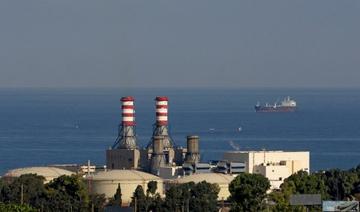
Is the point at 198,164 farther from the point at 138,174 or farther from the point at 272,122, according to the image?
the point at 272,122

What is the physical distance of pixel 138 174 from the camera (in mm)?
32781

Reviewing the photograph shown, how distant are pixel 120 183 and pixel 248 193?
6.65 m

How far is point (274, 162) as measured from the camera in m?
35.7

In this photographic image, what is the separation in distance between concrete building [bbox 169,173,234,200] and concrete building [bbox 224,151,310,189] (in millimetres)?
2068

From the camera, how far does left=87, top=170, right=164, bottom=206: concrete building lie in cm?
3144

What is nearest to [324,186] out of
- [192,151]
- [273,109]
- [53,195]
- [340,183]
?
[340,183]

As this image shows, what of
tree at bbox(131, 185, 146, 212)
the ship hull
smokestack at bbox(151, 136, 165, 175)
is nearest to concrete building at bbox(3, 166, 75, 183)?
tree at bbox(131, 185, 146, 212)

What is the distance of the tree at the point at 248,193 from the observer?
82.3ft

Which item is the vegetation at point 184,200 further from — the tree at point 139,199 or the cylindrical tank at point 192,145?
the cylindrical tank at point 192,145

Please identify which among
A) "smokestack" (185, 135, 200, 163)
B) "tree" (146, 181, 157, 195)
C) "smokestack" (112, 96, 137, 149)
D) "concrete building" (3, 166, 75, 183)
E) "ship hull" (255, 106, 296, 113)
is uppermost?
"ship hull" (255, 106, 296, 113)

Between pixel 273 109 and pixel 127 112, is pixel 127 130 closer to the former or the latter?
pixel 127 112

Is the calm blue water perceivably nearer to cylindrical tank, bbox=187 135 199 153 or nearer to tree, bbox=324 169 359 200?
cylindrical tank, bbox=187 135 199 153

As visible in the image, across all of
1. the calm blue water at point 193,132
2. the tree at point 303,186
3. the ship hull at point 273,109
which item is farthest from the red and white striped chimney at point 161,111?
the ship hull at point 273,109

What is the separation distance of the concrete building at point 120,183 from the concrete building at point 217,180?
24.9 inches
